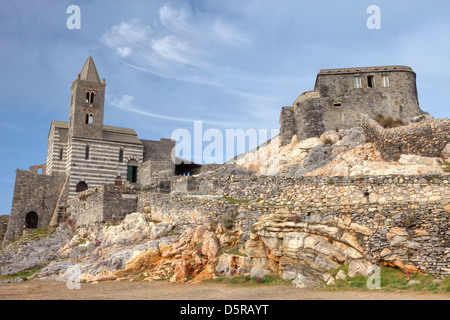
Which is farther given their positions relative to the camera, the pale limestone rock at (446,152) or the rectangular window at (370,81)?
the rectangular window at (370,81)

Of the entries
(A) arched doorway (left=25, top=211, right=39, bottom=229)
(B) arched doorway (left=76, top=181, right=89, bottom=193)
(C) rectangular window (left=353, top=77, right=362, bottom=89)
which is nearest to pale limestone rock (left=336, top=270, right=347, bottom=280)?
(C) rectangular window (left=353, top=77, right=362, bottom=89)

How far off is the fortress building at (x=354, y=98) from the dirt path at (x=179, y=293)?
21155mm

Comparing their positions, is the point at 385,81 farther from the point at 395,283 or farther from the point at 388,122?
the point at 395,283

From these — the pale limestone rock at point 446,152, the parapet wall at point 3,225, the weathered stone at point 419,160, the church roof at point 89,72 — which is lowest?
the parapet wall at point 3,225

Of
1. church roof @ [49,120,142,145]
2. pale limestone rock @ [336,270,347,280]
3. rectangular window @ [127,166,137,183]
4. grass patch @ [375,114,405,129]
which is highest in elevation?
church roof @ [49,120,142,145]

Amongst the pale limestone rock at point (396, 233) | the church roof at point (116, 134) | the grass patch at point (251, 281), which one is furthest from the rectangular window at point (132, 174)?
the pale limestone rock at point (396, 233)

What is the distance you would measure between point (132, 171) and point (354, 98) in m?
22.7

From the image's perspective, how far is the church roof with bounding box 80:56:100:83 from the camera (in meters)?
A: 41.8

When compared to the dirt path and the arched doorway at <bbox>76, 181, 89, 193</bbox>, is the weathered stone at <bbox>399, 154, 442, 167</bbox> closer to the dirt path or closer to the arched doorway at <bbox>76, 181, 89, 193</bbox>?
the dirt path

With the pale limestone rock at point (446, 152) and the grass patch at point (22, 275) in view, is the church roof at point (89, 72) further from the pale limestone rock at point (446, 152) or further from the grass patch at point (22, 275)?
the pale limestone rock at point (446, 152)

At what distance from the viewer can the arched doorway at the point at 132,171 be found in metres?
40.4

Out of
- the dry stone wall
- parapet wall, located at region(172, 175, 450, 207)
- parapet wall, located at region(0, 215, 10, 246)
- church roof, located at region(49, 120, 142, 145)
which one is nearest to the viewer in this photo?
parapet wall, located at region(172, 175, 450, 207)

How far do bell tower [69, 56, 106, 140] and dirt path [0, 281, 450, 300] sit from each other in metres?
→ 25.6

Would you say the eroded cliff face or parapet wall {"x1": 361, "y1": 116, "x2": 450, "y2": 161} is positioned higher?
parapet wall {"x1": 361, "y1": 116, "x2": 450, "y2": 161}
